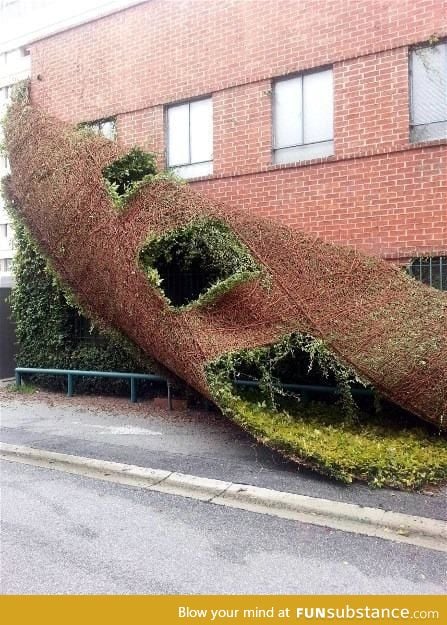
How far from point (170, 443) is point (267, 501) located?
2.17 metres

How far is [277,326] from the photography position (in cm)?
617

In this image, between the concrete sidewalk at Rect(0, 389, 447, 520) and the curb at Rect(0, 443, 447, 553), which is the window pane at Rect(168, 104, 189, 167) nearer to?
the concrete sidewalk at Rect(0, 389, 447, 520)

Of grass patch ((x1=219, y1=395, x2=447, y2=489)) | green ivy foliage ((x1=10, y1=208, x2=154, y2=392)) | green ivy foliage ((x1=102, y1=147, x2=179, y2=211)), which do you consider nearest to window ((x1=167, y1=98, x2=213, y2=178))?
green ivy foliage ((x1=102, y1=147, x2=179, y2=211))

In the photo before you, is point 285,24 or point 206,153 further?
point 206,153

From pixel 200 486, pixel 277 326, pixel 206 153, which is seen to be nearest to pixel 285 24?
pixel 206 153

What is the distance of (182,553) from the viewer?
3.97 m

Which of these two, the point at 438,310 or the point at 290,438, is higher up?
the point at 438,310

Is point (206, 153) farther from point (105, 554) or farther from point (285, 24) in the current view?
point (105, 554)

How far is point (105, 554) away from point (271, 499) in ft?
5.11

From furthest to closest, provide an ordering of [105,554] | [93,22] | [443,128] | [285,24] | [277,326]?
[93,22]
[285,24]
[443,128]
[277,326]
[105,554]

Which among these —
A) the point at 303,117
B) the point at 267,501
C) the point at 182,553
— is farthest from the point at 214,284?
the point at 182,553

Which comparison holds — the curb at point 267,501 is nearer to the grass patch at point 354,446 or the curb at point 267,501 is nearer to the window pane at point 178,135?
the grass patch at point 354,446

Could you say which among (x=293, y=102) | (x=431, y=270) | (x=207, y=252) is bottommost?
(x=431, y=270)

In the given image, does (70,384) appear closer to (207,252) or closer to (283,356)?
(207,252)
